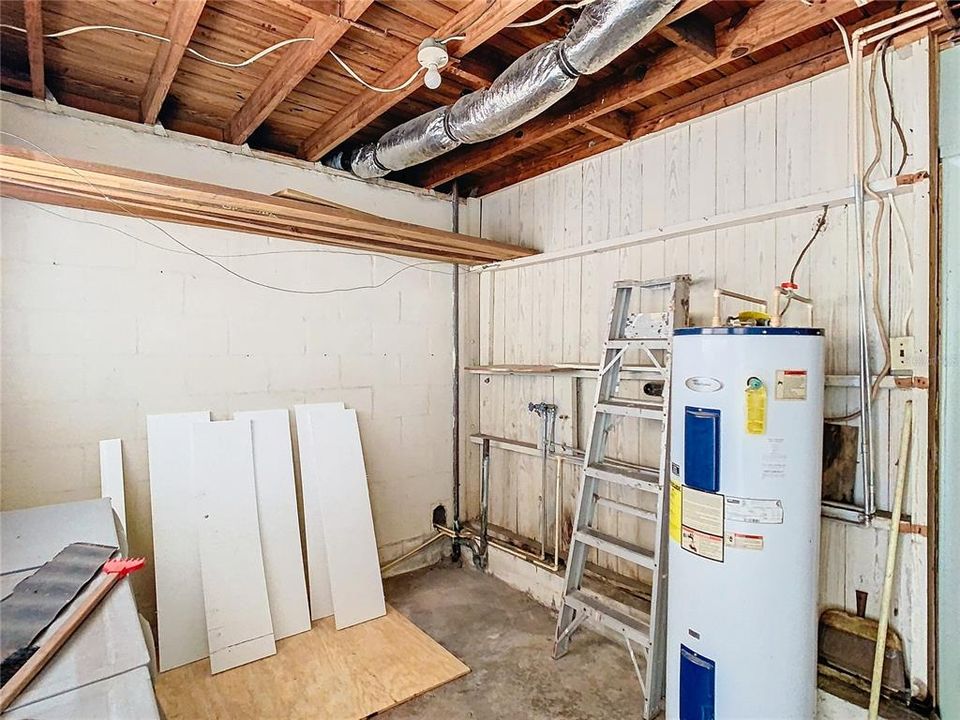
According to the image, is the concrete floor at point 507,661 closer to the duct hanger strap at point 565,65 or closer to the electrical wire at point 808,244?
the electrical wire at point 808,244

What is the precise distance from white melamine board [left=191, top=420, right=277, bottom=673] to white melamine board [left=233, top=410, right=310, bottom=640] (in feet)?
0.20

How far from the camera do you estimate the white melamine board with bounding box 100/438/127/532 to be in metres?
2.33

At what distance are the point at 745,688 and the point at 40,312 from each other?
3199 millimetres

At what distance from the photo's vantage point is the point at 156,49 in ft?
6.71

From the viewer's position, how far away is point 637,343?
92.7 inches

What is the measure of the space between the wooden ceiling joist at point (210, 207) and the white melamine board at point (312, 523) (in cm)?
104

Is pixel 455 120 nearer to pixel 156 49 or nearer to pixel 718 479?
pixel 156 49

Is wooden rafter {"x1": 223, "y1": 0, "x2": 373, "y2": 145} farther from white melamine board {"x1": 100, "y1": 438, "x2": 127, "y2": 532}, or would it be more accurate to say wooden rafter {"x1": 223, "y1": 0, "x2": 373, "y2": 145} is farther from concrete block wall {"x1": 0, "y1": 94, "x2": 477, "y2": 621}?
white melamine board {"x1": 100, "y1": 438, "x2": 127, "y2": 532}

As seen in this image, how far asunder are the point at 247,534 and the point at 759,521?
7.65 feet

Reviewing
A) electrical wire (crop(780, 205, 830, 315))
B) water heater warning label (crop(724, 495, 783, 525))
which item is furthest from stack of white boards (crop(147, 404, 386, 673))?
electrical wire (crop(780, 205, 830, 315))

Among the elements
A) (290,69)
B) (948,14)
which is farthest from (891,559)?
(290,69)

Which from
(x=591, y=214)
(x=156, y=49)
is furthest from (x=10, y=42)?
(x=591, y=214)

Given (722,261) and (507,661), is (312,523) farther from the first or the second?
(722,261)

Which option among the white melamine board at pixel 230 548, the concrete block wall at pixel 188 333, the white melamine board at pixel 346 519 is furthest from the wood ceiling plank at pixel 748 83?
the white melamine board at pixel 230 548
